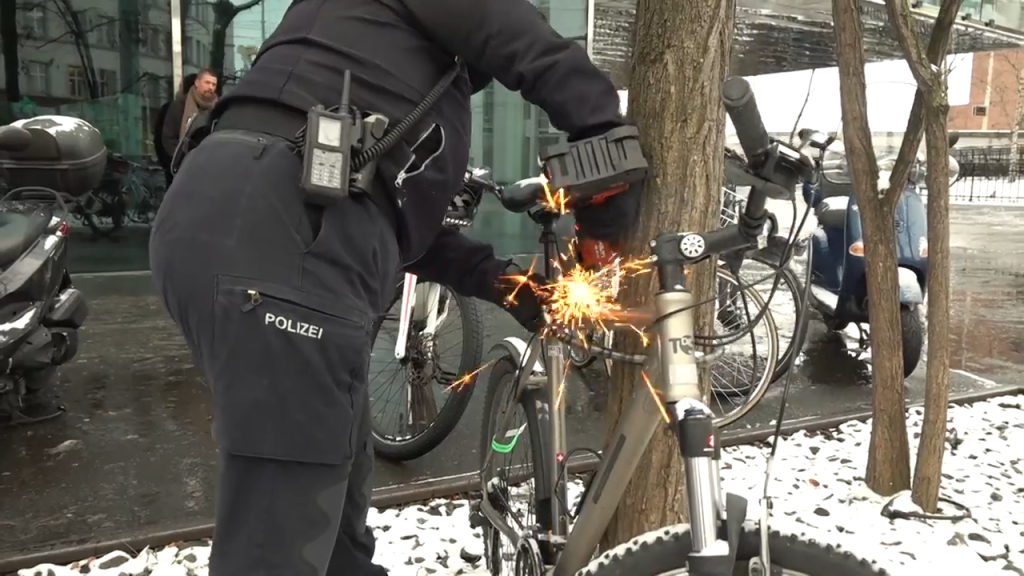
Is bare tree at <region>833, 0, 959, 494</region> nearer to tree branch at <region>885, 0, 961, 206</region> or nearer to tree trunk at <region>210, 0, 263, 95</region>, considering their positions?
tree branch at <region>885, 0, 961, 206</region>

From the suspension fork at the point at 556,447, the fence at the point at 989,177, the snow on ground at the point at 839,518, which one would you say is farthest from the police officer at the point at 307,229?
the fence at the point at 989,177

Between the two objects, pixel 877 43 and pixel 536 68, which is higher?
pixel 877 43

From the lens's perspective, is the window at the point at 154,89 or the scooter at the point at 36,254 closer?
the scooter at the point at 36,254

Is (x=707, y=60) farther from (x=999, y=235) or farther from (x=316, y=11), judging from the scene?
(x=999, y=235)

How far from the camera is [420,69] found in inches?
59.6

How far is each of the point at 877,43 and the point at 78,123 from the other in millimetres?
13635

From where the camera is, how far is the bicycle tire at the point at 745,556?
1344 millimetres

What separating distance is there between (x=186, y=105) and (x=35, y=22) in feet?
9.69

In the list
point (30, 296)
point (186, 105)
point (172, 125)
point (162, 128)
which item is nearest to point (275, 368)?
point (30, 296)

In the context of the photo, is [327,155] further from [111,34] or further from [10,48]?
[10,48]

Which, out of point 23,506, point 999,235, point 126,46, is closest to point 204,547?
point 23,506

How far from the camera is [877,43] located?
14.2 m

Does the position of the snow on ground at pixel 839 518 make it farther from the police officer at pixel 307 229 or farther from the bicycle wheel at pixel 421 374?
the police officer at pixel 307 229

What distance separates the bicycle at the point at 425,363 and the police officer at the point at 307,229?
196 centimetres
